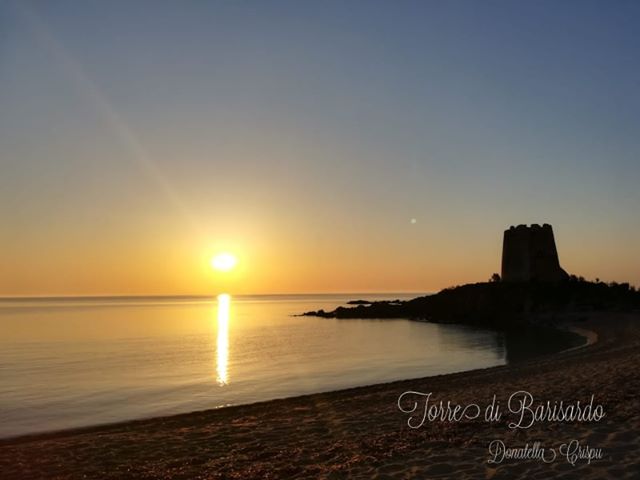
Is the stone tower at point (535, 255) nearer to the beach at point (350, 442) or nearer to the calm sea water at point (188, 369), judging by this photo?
the calm sea water at point (188, 369)

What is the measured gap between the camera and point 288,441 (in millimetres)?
11625

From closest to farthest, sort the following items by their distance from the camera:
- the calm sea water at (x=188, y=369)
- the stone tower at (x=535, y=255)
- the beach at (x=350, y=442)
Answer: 1. the beach at (x=350, y=442)
2. the calm sea water at (x=188, y=369)
3. the stone tower at (x=535, y=255)

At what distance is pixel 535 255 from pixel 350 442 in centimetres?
6808

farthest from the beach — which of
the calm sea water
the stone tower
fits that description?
the stone tower

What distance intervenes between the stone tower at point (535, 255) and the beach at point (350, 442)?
188 ft

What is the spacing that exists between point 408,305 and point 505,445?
80.5 m

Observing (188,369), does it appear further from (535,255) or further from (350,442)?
(535,255)

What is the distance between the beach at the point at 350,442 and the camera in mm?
8273

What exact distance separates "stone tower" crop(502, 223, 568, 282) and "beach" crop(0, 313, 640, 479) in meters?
57.2

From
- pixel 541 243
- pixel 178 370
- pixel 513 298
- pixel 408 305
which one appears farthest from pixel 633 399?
pixel 408 305

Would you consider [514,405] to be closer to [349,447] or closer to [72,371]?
[349,447]

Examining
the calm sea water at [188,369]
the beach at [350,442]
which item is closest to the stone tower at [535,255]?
the calm sea water at [188,369]

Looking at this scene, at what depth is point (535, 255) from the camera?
238 ft

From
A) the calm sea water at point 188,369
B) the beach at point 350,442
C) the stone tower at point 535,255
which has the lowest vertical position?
the calm sea water at point 188,369
